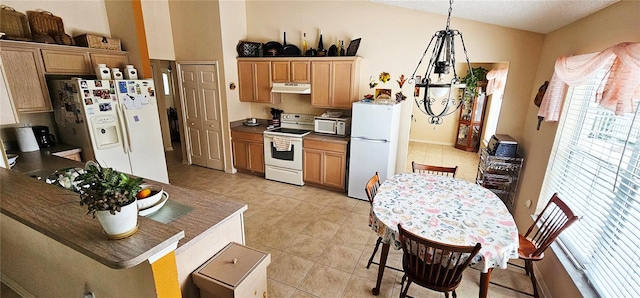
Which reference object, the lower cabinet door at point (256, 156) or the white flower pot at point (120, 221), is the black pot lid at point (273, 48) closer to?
the lower cabinet door at point (256, 156)

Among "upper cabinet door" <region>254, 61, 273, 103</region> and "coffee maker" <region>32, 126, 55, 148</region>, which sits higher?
"upper cabinet door" <region>254, 61, 273, 103</region>

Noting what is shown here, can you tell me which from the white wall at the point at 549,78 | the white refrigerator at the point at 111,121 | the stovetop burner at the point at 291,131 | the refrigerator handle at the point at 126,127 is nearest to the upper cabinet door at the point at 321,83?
the stovetop burner at the point at 291,131

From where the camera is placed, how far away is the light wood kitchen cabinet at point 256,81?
4.42 m

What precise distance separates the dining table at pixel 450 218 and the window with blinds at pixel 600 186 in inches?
21.6

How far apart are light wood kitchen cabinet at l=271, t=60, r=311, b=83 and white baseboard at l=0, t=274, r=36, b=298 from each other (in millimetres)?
3594

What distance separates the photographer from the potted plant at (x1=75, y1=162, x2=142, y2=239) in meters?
1.01

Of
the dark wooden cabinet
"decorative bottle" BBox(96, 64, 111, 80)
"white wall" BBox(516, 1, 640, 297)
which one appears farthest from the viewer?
the dark wooden cabinet

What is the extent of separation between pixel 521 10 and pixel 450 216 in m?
2.05

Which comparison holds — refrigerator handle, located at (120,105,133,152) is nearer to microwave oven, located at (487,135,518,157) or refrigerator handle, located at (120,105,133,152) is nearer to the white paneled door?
the white paneled door

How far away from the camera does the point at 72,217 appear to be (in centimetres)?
128

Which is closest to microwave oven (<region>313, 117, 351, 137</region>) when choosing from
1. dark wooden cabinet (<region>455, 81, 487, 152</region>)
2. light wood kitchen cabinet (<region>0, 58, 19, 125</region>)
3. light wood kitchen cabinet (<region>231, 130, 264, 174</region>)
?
light wood kitchen cabinet (<region>231, 130, 264, 174</region>)

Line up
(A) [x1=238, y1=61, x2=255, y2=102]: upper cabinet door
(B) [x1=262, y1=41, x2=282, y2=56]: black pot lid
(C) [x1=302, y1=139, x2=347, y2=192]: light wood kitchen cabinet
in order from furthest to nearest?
(A) [x1=238, y1=61, x2=255, y2=102]: upper cabinet door
(B) [x1=262, y1=41, x2=282, y2=56]: black pot lid
(C) [x1=302, y1=139, x2=347, y2=192]: light wood kitchen cabinet

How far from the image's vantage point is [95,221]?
125 cm

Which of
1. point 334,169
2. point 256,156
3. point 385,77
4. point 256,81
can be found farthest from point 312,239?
point 256,81
